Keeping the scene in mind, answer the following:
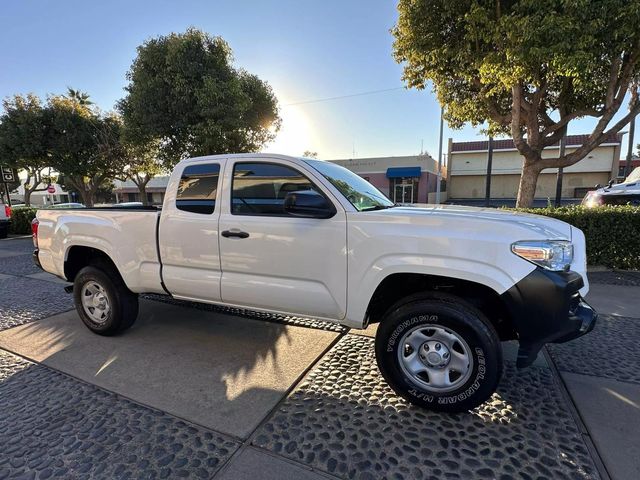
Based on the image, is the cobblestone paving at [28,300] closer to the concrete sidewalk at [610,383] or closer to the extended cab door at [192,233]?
the extended cab door at [192,233]

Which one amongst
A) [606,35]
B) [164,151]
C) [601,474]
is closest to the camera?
[601,474]

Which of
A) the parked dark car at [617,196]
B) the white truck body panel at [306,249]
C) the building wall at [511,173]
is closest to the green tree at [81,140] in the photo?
the white truck body panel at [306,249]

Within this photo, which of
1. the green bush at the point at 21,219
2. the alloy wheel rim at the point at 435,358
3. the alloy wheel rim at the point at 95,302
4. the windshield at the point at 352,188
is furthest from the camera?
the green bush at the point at 21,219

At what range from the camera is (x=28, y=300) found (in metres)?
5.54

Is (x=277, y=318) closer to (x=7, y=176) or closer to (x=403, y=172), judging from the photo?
(x=7, y=176)

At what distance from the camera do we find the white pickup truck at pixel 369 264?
7.82 ft

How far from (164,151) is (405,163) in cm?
2452

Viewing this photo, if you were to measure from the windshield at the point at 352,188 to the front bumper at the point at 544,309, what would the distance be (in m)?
1.30

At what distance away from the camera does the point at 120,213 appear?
379 centimetres

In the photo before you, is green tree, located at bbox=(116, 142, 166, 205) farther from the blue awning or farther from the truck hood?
the blue awning

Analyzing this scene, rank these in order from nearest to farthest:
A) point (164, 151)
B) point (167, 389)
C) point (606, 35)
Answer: point (167, 389)
point (606, 35)
point (164, 151)

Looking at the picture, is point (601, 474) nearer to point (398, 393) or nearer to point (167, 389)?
point (398, 393)

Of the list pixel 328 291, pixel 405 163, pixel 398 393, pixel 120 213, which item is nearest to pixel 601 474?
pixel 398 393

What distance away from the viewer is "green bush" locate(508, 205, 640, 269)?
6426mm
